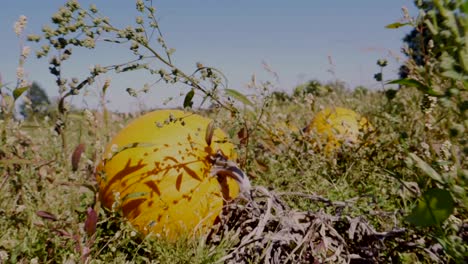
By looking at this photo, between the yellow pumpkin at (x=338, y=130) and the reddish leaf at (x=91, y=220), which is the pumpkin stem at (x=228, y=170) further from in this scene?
the yellow pumpkin at (x=338, y=130)

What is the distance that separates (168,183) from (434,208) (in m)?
1.37

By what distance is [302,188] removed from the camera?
9.20ft

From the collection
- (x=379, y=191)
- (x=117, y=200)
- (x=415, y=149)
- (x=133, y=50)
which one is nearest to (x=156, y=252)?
(x=117, y=200)

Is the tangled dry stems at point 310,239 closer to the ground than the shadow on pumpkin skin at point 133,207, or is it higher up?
closer to the ground

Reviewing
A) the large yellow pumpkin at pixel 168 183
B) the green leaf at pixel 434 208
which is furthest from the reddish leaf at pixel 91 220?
the green leaf at pixel 434 208

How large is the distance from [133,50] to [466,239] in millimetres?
1649

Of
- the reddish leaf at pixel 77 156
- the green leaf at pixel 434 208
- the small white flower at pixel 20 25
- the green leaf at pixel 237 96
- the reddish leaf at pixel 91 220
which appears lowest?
the green leaf at pixel 434 208

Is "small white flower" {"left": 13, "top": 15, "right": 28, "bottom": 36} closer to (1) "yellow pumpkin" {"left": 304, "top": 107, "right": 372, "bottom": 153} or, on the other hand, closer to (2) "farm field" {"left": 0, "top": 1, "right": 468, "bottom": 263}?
(2) "farm field" {"left": 0, "top": 1, "right": 468, "bottom": 263}

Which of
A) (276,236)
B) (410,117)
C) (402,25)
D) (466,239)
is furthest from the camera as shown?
(410,117)

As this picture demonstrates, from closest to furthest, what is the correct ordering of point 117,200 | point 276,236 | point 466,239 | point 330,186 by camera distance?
point 466,239, point 276,236, point 117,200, point 330,186

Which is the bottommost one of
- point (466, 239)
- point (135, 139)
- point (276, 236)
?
point (466, 239)

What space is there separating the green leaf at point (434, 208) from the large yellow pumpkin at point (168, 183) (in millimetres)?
1153

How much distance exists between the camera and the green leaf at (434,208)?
1.33m

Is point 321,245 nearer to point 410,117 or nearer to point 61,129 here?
point 61,129
